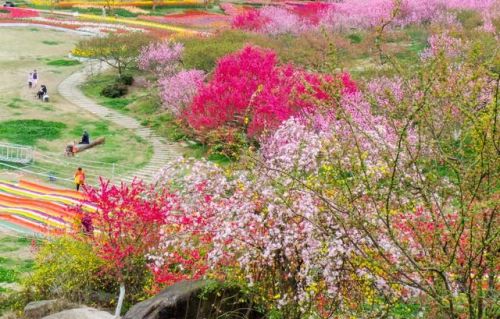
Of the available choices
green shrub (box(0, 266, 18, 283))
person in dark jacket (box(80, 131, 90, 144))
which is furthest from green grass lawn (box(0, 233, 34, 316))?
person in dark jacket (box(80, 131, 90, 144))

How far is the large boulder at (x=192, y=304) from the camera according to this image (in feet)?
44.8

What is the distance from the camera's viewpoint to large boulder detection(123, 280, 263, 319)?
44.8ft

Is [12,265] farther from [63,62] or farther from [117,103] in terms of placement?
[63,62]

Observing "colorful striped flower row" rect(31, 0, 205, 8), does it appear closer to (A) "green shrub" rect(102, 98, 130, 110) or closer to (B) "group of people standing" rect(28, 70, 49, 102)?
(B) "group of people standing" rect(28, 70, 49, 102)

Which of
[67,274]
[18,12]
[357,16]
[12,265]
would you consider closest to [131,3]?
[18,12]

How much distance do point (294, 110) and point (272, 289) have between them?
20770 mm

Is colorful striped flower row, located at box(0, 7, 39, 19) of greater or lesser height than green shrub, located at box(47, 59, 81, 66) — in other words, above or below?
above

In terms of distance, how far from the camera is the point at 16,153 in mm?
36719

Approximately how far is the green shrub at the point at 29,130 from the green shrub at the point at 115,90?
8607mm

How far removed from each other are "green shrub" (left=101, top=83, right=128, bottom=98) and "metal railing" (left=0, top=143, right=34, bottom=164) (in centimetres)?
1463

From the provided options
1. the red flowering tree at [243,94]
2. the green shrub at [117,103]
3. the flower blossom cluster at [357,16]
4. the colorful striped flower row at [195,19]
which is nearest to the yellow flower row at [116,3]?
the colorful striped flower row at [195,19]

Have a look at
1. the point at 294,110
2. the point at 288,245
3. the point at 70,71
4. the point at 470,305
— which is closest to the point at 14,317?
the point at 288,245

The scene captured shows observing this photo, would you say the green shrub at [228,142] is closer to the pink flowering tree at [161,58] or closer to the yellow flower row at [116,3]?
the pink flowering tree at [161,58]

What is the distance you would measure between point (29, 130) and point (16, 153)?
5262mm
